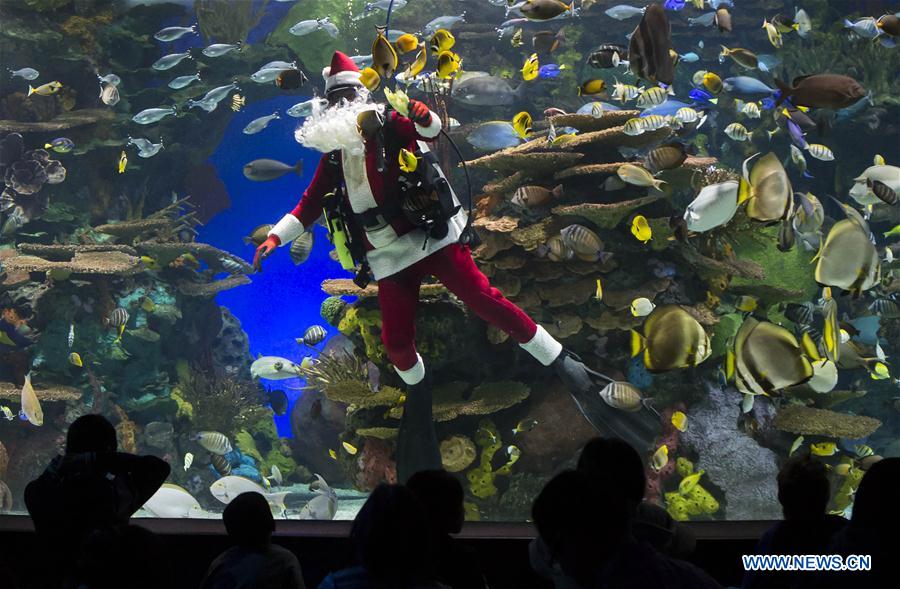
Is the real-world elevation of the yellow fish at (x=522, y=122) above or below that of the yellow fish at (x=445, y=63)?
below

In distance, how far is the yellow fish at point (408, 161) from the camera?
399cm

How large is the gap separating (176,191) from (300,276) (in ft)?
7.18

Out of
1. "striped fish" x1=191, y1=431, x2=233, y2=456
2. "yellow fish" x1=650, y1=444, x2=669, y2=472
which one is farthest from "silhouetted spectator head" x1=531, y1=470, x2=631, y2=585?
"striped fish" x1=191, y1=431, x2=233, y2=456

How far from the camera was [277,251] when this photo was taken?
27.6ft

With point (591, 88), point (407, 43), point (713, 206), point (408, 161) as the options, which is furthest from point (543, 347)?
point (407, 43)

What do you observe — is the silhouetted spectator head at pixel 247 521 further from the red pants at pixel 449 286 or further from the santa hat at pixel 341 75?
the santa hat at pixel 341 75

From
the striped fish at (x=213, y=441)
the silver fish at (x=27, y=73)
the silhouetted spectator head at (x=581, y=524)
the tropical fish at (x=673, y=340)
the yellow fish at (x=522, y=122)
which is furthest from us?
the silver fish at (x=27, y=73)

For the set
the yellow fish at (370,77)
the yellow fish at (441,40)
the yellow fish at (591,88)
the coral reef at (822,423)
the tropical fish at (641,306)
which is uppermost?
the yellow fish at (441,40)

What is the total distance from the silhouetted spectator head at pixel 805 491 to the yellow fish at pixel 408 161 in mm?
2730

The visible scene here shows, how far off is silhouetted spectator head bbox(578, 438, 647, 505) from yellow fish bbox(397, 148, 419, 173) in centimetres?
237

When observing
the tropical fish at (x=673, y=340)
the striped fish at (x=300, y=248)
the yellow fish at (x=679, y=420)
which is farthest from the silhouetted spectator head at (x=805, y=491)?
the striped fish at (x=300, y=248)

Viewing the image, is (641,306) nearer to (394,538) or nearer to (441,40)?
(441,40)

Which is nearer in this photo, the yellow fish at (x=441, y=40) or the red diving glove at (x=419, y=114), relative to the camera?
the red diving glove at (x=419, y=114)

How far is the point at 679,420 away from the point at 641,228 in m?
1.57
